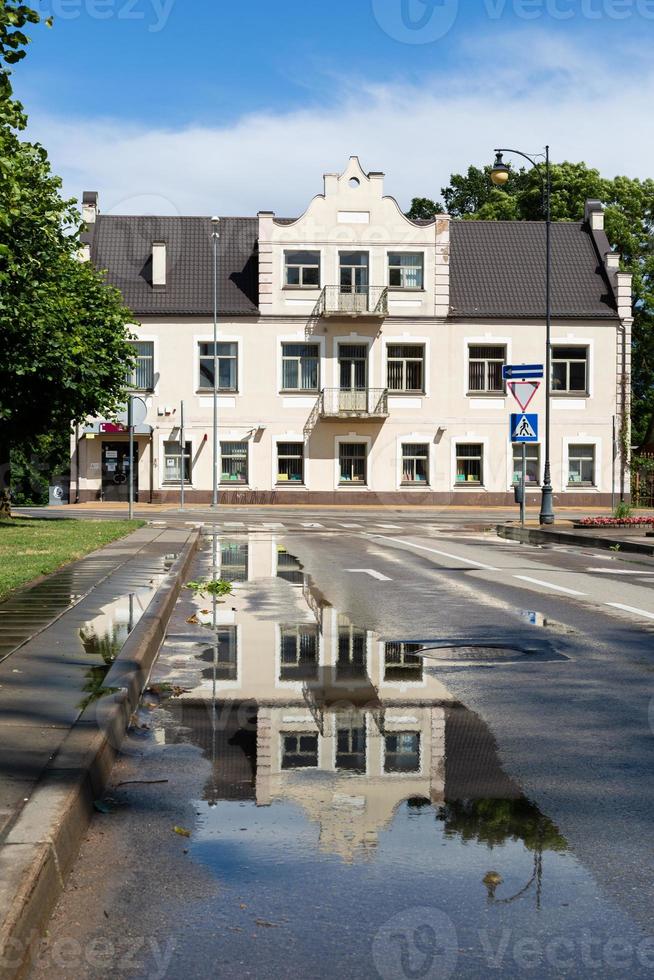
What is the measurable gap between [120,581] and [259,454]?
3652 centimetres

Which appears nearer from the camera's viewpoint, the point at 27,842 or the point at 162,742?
the point at 27,842

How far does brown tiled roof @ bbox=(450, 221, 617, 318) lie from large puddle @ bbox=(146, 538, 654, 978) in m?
44.2

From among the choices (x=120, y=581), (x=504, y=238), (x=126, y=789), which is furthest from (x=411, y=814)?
(x=504, y=238)

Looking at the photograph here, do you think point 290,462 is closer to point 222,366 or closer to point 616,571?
point 222,366

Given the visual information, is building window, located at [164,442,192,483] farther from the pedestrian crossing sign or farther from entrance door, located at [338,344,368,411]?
the pedestrian crossing sign

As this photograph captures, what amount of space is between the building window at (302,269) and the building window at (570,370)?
11.1 meters

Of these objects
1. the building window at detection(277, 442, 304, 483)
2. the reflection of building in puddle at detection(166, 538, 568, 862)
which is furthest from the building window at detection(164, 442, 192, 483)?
the reflection of building in puddle at detection(166, 538, 568, 862)

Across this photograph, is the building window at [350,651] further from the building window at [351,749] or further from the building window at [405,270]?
the building window at [405,270]

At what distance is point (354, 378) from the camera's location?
165 feet

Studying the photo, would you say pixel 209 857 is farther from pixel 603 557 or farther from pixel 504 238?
pixel 504 238

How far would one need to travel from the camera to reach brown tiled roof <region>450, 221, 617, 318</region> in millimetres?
50906

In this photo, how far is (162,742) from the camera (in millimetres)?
6176

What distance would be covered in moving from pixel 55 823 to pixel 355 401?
151ft

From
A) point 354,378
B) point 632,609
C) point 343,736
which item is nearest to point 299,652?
point 343,736
